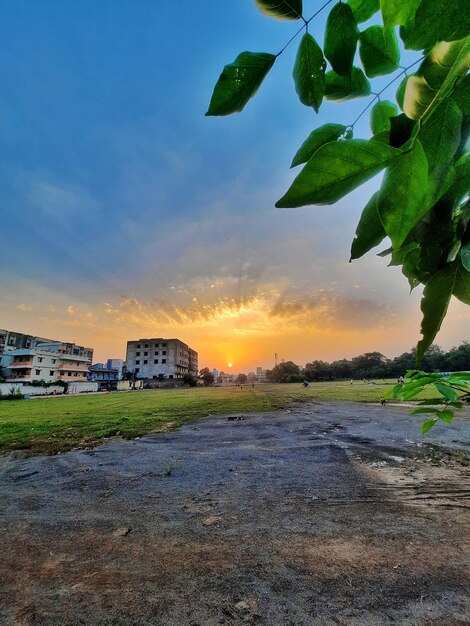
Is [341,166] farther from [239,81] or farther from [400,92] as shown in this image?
[400,92]

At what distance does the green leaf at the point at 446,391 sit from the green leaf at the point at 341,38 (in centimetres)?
79

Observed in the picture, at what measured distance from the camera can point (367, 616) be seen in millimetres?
2418

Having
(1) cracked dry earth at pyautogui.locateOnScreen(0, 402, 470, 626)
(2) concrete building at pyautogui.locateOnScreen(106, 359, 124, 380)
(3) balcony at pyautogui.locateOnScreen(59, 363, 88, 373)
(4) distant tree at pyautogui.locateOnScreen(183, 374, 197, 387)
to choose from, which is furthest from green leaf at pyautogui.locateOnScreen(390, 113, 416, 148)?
(2) concrete building at pyautogui.locateOnScreen(106, 359, 124, 380)

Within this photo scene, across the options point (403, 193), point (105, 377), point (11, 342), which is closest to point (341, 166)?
point (403, 193)

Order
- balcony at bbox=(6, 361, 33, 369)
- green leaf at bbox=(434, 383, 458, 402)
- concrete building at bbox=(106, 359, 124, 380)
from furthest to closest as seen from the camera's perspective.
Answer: concrete building at bbox=(106, 359, 124, 380) < balcony at bbox=(6, 361, 33, 369) < green leaf at bbox=(434, 383, 458, 402)

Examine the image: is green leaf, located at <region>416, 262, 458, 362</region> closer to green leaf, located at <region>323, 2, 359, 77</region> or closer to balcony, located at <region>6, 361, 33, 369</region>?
green leaf, located at <region>323, 2, 359, 77</region>

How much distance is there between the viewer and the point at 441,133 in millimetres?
326

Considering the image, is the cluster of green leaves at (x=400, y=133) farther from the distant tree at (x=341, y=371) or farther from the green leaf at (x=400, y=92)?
the distant tree at (x=341, y=371)

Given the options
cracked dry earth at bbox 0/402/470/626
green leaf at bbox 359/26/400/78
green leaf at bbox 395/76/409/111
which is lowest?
cracked dry earth at bbox 0/402/470/626

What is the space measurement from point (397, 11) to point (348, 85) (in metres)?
0.34

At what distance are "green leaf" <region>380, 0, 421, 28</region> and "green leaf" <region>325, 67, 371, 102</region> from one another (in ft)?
1.04

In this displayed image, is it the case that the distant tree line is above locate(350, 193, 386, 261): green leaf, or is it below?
above

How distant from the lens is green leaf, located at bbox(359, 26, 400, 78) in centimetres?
57

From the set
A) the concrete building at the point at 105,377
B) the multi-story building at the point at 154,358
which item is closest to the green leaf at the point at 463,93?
the concrete building at the point at 105,377
